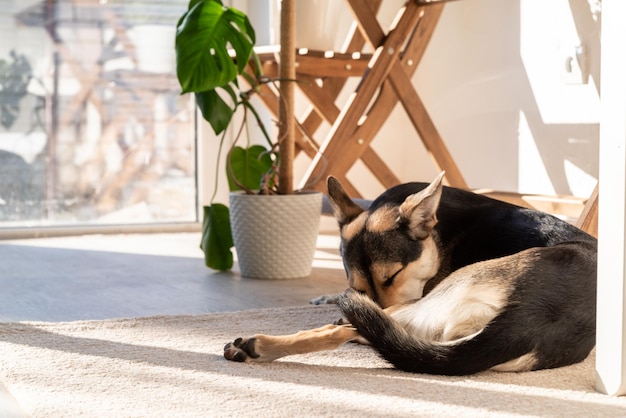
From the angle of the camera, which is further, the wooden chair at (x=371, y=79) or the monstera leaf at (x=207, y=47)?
the wooden chair at (x=371, y=79)

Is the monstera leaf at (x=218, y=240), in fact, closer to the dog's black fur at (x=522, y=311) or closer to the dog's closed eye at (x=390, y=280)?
the dog's black fur at (x=522, y=311)

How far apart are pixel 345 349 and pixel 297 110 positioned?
2.35 m

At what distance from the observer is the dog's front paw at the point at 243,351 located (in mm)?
1781

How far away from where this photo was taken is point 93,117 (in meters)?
4.24

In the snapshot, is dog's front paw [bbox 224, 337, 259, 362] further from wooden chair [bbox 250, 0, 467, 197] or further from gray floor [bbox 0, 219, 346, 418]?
wooden chair [bbox 250, 0, 467, 197]

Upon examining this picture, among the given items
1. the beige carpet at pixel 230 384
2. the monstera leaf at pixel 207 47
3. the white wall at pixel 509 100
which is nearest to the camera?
the beige carpet at pixel 230 384

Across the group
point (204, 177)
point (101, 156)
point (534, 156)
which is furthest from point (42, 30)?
point (534, 156)

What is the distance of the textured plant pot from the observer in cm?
292

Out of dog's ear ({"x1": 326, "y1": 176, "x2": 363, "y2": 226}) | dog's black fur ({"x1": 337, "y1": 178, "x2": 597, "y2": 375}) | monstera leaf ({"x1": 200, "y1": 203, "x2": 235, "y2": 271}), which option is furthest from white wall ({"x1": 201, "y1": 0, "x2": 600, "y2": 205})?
dog's black fur ({"x1": 337, "y1": 178, "x2": 597, "y2": 375})

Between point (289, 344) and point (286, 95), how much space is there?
1.42m

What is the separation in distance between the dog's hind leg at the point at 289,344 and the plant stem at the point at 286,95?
1.27m

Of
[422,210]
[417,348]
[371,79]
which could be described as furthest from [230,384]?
[371,79]

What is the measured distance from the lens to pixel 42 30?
13.5 feet

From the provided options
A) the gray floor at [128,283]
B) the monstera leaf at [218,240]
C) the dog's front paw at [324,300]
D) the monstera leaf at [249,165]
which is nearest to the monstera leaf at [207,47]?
the monstera leaf at [249,165]
